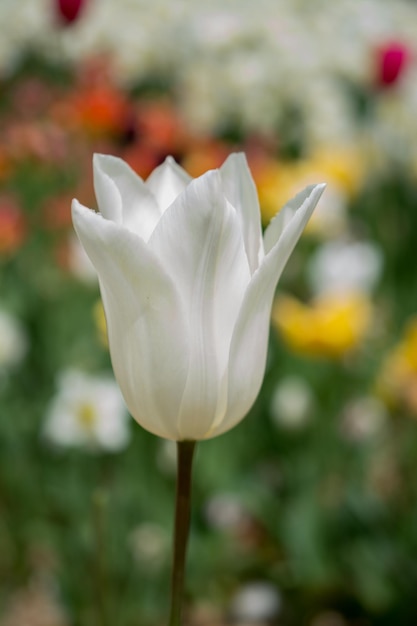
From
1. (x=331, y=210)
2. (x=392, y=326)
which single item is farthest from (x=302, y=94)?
(x=392, y=326)

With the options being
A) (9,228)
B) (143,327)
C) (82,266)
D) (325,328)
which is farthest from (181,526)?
(9,228)

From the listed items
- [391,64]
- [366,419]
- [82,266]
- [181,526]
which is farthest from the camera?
[391,64]

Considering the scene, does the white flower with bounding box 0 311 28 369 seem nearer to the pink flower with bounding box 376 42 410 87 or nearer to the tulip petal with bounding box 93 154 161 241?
the pink flower with bounding box 376 42 410 87

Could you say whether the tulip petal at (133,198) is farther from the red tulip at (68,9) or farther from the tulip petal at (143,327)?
the red tulip at (68,9)

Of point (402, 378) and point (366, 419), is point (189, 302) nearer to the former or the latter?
point (402, 378)

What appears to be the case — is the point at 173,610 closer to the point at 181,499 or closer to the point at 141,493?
the point at 181,499
